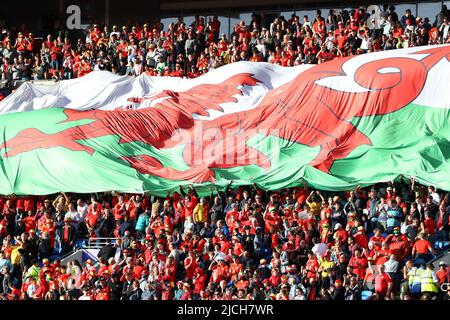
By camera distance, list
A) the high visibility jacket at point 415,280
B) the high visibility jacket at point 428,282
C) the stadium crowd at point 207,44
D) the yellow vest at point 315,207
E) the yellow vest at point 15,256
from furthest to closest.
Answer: the stadium crowd at point 207,44
the yellow vest at point 15,256
the yellow vest at point 315,207
the high visibility jacket at point 415,280
the high visibility jacket at point 428,282

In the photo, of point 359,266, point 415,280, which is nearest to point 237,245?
point 359,266

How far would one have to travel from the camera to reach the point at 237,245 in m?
23.1

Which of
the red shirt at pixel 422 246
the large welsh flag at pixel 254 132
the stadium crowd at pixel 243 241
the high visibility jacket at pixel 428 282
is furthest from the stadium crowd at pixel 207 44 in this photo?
the high visibility jacket at pixel 428 282

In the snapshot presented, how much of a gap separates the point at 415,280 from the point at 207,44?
53.6 ft

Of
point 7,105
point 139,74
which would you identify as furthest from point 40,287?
point 139,74

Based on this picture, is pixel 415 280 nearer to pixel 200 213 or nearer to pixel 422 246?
pixel 422 246

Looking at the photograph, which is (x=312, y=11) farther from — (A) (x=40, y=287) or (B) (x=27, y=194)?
(A) (x=40, y=287)

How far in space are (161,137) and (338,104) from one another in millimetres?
4658

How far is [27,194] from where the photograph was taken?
26.9 metres

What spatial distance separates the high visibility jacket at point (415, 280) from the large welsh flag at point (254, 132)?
109 inches

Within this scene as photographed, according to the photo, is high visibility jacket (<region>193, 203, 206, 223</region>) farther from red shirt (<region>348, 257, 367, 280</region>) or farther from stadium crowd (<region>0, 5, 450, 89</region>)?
stadium crowd (<region>0, 5, 450, 89</region>)

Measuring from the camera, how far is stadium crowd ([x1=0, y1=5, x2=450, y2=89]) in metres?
31.0

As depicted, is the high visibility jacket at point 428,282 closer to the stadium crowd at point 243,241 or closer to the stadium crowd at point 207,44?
the stadium crowd at point 243,241

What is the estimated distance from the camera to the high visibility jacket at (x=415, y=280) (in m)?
20.1
